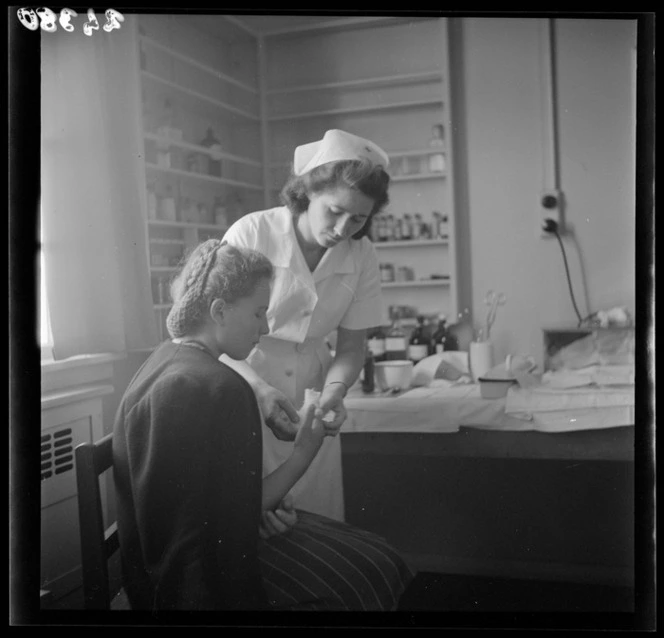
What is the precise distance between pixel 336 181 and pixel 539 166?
18.5 inches

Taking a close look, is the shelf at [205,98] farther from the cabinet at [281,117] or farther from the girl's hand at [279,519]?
the girl's hand at [279,519]

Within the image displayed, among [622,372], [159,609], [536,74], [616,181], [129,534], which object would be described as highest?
[536,74]

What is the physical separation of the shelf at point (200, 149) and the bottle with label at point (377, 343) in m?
A: 0.46

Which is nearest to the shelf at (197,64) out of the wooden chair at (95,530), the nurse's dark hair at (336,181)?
the nurse's dark hair at (336,181)

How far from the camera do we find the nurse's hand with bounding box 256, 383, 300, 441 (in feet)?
5.43

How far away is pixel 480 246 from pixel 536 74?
0.42 metres

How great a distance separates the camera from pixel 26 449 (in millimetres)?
1745

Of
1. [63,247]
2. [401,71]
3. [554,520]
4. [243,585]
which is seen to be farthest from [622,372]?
[63,247]

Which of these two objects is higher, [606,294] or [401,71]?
[401,71]

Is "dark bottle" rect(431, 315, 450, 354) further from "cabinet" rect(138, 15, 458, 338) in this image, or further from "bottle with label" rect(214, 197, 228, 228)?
"bottle with label" rect(214, 197, 228, 228)

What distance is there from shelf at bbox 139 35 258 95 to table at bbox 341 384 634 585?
0.76m

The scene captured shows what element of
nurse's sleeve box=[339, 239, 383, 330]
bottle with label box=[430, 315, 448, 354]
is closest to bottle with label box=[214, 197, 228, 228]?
nurse's sleeve box=[339, 239, 383, 330]

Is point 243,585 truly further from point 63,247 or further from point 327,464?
point 63,247

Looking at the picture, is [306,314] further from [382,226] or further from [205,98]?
[205,98]
